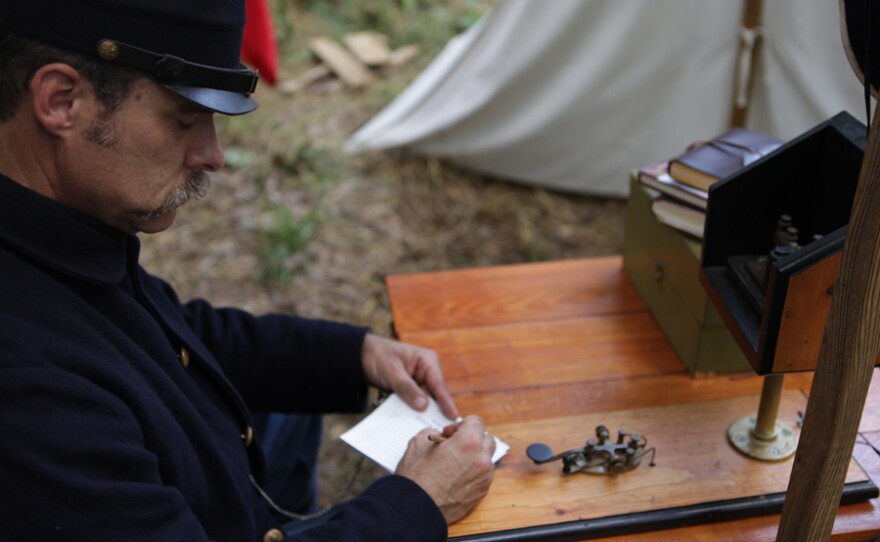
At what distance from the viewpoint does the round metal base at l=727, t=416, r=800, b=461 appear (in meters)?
1.41

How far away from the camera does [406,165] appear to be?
4055 mm

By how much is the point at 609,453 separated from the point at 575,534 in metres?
0.15

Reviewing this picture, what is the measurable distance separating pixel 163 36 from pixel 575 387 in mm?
920

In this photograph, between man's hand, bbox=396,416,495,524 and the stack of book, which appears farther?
the stack of book

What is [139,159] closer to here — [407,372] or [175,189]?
[175,189]

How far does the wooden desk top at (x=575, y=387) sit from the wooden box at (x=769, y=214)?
239 mm

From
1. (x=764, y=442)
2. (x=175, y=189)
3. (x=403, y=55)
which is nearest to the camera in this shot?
(x=175, y=189)

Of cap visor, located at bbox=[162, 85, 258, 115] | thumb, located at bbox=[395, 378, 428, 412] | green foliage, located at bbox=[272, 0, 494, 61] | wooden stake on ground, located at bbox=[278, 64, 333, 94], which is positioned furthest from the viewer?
green foliage, located at bbox=[272, 0, 494, 61]

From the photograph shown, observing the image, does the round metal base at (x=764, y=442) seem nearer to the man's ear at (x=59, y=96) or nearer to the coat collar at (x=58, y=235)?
the coat collar at (x=58, y=235)

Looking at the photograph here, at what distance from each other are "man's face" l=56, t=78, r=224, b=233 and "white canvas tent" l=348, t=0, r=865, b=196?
2274mm

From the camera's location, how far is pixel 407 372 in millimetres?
1602

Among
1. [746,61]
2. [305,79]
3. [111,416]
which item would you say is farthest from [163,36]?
[305,79]

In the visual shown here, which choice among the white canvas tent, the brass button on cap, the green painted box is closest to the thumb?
the brass button on cap

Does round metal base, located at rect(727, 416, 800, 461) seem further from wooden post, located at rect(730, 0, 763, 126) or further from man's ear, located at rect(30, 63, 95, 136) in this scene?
wooden post, located at rect(730, 0, 763, 126)
